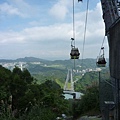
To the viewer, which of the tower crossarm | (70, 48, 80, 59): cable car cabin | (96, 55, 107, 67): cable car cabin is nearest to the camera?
the tower crossarm

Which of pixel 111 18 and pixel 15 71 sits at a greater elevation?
pixel 111 18

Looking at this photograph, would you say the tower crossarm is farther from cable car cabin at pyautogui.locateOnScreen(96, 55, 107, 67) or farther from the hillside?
the hillside

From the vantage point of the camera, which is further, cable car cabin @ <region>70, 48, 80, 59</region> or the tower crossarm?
cable car cabin @ <region>70, 48, 80, 59</region>

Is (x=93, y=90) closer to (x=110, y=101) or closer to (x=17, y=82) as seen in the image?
(x=17, y=82)

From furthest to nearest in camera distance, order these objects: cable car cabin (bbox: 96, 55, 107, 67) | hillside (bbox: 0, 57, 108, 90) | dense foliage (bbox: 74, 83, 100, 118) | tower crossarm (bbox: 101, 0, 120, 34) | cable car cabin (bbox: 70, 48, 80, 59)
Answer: hillside (bbox: 0, 57, 108, 90) → dense foliage (bbox: 74, 83, 100, 118) → cable car cabin (bbox: 70, 48, 80, 59) → cable car cabin (bbox: 96, 55, 107, 67) → tower crossarm (bbox: 101, 0, 120, 34)

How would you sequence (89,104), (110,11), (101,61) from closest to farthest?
(110,11) → (101,61) → (89,104)

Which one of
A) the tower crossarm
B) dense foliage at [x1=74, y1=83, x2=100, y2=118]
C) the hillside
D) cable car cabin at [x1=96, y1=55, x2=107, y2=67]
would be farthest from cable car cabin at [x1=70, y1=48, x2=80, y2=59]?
the hillside

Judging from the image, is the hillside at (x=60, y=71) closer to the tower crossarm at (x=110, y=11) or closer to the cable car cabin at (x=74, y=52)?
the cable car cabin at (x=74, y=52)

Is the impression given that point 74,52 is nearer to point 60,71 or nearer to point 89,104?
point 89,104

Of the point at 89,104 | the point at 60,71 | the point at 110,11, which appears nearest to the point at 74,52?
the point at 110,11

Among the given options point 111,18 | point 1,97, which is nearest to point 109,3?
point 111,18

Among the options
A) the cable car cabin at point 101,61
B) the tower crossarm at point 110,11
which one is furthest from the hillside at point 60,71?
the tower crossarm at point 110,11
